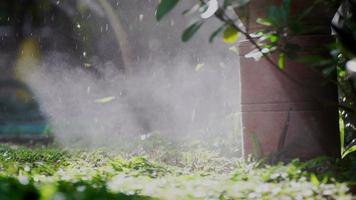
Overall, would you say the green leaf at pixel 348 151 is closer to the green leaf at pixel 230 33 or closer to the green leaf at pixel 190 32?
the green leaf at pixel 230 33

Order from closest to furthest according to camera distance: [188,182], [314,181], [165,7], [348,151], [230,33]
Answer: [165,7]
[230,33]
[314,181]
[188,182]
[348,151]

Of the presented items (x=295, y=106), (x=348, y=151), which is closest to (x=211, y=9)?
(x=295, y=106)

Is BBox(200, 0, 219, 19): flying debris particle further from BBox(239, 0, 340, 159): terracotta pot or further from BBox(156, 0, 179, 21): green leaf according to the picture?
BBox(239, 0, 340, 159): terracotta pot

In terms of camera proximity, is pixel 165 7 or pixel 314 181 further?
pixel 314 181

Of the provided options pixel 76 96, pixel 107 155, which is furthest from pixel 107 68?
pixel 107 155

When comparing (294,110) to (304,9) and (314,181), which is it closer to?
(304,9)

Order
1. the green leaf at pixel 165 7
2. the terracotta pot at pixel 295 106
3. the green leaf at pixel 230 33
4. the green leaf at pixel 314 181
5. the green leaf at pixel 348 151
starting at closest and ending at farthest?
the green leaf at pixel 165 7, the green leaf at pixel 230 33, the green leaf at pixel 314 181, the terracotta pot at pixel 295 106, the green leaf at pixel 348 151

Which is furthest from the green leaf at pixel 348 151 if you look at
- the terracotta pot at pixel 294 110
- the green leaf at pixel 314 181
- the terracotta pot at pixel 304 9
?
the green leaf at pixel 314 181

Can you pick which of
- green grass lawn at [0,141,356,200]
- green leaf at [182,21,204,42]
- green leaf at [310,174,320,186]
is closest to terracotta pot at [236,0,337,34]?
green grass lawn at [0,141,356,200]

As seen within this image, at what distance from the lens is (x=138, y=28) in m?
8.26

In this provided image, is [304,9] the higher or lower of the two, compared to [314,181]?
higher

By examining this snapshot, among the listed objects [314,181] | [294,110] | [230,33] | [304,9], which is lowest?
[314,181]

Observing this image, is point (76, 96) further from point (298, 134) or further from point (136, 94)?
point (298, 134)

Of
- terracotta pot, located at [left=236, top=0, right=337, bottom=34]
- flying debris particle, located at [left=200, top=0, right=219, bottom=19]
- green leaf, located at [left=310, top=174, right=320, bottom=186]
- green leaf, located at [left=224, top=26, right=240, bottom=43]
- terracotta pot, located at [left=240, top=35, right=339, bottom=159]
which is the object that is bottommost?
green leaf, located at [left=310, top=174, right=320, bottom=186]
